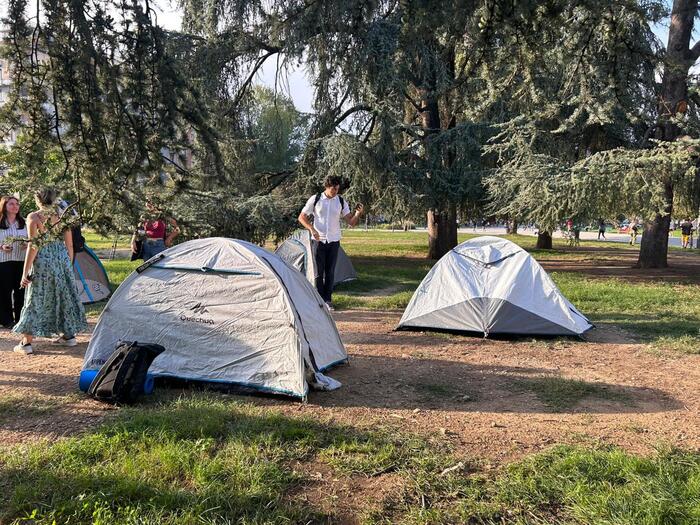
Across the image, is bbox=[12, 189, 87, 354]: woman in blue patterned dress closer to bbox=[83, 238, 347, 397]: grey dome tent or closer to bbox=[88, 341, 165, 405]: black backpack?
bbox=[83, 238, 347, 397]: grey dome tent

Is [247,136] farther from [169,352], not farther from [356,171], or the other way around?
[169,352]

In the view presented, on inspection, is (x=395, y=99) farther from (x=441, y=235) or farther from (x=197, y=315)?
(x=197, y=315)

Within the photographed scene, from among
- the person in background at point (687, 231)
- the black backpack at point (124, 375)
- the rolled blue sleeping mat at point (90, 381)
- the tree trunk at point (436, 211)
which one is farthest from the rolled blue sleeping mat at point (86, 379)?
the person in background at point (687, 231)

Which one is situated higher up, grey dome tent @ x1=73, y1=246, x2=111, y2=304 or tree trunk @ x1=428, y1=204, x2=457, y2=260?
tree trunk @ x1=428, y1=204, x2=457, y2=260

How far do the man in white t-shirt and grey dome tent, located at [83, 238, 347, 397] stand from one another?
2.24 m

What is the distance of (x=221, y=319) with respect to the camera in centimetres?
472

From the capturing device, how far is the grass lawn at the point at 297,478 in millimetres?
2720

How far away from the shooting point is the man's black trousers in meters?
7.38

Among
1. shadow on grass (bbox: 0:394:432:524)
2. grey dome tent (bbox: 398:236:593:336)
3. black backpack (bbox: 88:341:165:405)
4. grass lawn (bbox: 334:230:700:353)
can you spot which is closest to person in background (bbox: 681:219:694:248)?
grass lawn (bbox: 334:230:700:353)

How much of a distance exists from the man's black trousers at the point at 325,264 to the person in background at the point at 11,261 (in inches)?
139

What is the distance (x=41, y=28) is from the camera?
3.53 meters

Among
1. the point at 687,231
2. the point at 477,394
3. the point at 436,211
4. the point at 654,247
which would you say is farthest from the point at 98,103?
the point at 687,231

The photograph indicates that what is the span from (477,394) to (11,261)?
579 centimetres

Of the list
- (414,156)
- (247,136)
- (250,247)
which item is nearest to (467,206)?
(414,156)
